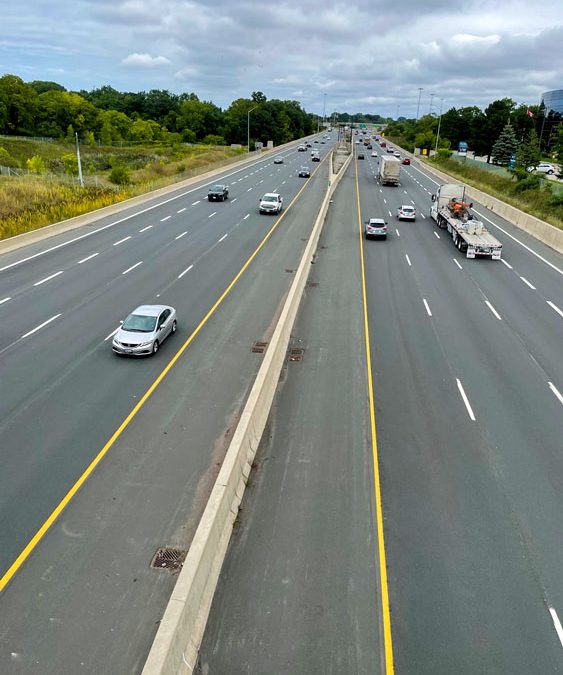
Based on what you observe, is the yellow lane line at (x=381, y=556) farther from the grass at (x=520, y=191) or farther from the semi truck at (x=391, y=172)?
the semi truck at (x=391, y=172)

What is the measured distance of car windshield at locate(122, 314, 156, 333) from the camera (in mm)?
18234

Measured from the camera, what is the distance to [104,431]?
13.6 metres

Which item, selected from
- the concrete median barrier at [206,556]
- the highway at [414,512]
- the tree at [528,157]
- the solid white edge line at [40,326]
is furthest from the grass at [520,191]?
the solid white edge line at [40,326]

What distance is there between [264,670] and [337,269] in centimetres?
2403

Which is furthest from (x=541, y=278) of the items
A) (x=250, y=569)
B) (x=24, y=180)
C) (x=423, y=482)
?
(x=24, y=180)

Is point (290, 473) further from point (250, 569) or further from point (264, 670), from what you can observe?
point (264, 670)

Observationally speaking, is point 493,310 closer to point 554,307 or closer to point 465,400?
point 554,307

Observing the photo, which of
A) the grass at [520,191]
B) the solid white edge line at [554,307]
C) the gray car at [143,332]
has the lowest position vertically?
the solid white edge line at [554,307]

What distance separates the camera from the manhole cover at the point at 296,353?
18.2 meters

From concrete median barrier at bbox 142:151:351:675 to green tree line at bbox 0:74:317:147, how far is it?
12730cm

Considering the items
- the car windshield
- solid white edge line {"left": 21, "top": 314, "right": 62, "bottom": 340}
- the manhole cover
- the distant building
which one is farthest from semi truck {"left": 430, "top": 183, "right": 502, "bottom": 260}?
the distant building

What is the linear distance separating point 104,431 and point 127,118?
16003 centimetres

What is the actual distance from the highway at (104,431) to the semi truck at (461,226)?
485 inches

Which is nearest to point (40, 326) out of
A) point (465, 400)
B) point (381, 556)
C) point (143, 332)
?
point (143, 332)
